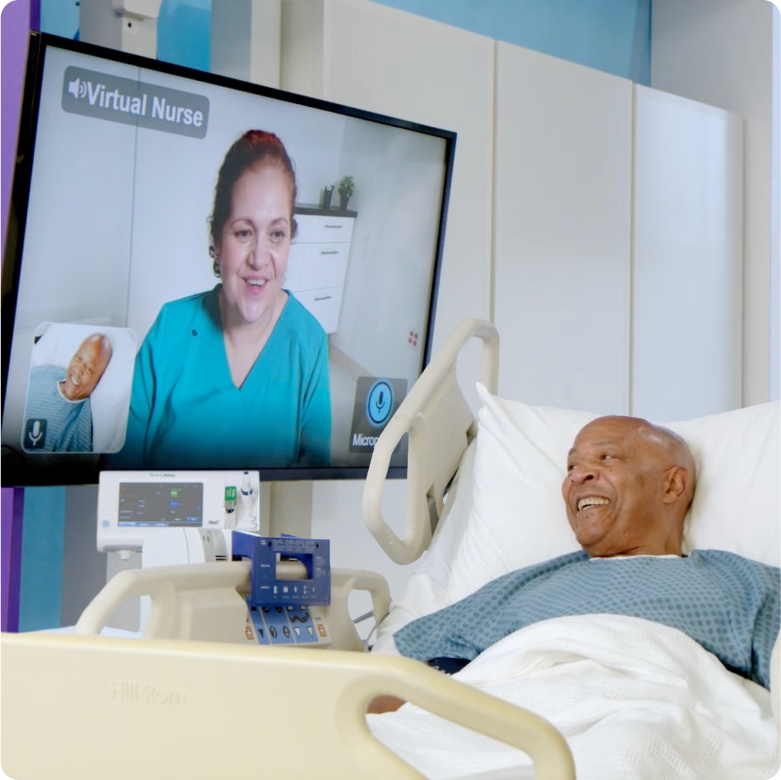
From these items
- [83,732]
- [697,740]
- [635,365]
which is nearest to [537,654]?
[697,740]

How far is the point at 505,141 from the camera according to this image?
3.65 m

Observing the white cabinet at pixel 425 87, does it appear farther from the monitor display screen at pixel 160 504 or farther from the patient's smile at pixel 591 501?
the patient's smile at pixel 591 501

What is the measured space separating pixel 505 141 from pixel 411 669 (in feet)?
10.0

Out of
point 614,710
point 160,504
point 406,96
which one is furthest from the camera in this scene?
point 406,96

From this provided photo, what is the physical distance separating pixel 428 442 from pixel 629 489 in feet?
1.42

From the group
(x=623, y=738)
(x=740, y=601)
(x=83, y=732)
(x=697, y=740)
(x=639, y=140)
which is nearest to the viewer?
(x=83, y=732)

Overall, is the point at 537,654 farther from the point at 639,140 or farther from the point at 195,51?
the point at 639,140

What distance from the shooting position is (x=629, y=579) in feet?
5.84

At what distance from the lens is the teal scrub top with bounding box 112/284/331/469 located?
259 centimetres

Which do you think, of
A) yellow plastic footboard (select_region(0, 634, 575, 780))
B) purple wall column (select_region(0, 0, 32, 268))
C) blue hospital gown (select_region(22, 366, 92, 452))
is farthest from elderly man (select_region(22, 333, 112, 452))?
yellow plastic footboard (select_region(0, 634, 575, 780))

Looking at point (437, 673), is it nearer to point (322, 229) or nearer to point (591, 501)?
point (591, 501)

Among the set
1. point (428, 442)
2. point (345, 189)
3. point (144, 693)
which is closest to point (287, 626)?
point (428, 442)

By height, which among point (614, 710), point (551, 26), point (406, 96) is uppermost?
point (551, 26)

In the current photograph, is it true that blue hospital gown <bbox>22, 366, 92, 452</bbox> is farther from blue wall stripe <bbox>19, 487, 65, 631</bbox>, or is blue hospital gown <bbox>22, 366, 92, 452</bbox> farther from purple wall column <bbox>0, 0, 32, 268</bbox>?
blue wall stripe <bbox>19, 487, 65, 631</bbox>
